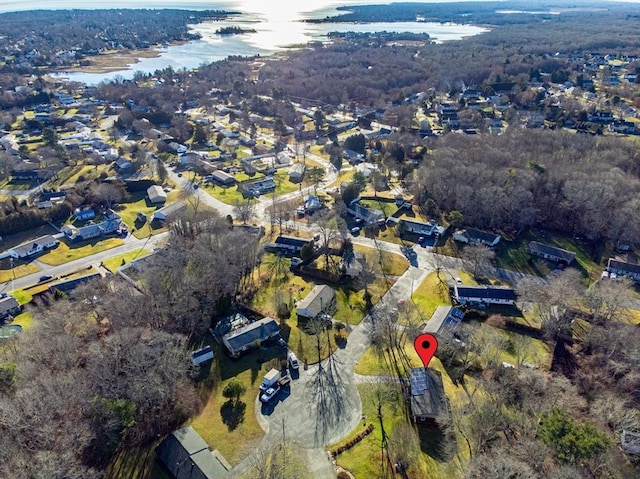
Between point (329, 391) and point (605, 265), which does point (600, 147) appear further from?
point (329, 391)

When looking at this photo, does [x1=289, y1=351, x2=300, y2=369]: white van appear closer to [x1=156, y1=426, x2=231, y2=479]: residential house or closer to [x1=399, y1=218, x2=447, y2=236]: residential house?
[x1=156, y1=426, x2=231, y2=479]: residential house

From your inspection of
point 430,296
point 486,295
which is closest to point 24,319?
point 430,296

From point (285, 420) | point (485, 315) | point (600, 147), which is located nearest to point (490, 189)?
point (485, 315)

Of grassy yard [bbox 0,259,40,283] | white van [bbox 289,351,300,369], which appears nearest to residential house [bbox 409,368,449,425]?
white van [bbox 289,351,300,369]

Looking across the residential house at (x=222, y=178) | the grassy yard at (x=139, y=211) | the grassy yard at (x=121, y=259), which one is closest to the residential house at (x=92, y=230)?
the grassy yard at (x=139, y=211)

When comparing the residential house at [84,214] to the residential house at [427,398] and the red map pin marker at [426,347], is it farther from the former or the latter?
the residential house at [427,398]

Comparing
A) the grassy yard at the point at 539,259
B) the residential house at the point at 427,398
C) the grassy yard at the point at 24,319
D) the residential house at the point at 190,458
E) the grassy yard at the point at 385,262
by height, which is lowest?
the grassy yard at the point at 539,259
